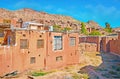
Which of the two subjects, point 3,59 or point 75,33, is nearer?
point 3,59

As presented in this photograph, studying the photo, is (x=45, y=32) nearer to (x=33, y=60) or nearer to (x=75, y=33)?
(x=33, y=60)

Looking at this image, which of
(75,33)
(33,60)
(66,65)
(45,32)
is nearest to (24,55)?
(33,60)

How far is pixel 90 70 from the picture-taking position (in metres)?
32.0

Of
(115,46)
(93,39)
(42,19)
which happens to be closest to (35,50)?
(115,46)

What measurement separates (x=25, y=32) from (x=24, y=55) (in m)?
3.43

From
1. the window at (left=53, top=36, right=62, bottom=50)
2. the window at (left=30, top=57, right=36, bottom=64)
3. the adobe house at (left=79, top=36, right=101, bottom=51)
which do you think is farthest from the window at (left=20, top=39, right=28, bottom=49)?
the adobe house at (left=79, top=36, right=101, bottom=51)

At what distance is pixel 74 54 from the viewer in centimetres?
3666

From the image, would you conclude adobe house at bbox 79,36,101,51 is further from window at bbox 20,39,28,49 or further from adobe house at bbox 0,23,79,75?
window at bbox 20,39,28,49

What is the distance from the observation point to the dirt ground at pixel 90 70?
26.9 meters

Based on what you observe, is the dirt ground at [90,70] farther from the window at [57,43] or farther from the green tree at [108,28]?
the green tree at [108,28]

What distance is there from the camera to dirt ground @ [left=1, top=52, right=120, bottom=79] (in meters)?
26.9

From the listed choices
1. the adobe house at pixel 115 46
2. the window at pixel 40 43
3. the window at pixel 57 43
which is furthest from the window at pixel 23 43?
the adobe house at pixel 115 46

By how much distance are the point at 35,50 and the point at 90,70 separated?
32.7 ft

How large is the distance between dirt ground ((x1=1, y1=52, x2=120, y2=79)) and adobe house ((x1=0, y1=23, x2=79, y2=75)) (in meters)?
1.61
